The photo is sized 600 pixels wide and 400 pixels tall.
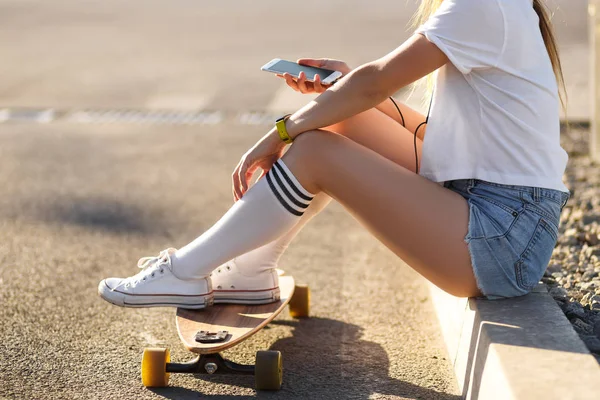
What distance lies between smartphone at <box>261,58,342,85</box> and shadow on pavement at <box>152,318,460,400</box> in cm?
98

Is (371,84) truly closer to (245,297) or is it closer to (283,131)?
(283,131)

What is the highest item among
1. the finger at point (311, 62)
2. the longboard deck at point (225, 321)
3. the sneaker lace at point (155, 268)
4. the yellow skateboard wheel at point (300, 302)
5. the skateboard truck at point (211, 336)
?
the finger at point (311, 62)

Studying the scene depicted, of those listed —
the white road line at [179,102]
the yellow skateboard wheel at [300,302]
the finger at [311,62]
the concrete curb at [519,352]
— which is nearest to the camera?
the concrete curb at [519,352]

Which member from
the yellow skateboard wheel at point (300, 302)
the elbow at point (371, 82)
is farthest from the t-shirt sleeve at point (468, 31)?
the yellow skateboard wheel at point (300, 302)

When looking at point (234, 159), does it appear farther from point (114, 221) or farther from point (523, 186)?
point (523, 186)

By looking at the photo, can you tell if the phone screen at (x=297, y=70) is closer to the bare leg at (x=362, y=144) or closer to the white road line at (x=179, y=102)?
the bare leg at (x=362, y=144)

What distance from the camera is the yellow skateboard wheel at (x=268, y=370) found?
9.96 ft

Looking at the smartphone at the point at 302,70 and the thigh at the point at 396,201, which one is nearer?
the thigh at the point at 396,201

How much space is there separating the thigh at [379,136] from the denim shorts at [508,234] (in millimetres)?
363

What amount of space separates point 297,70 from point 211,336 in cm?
99

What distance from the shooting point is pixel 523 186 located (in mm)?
3012

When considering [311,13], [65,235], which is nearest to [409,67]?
[65,235]

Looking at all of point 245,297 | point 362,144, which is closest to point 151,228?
point 245,297

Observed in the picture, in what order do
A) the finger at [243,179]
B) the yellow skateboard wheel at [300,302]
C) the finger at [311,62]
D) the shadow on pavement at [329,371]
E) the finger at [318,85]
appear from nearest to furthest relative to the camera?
the shadow on pavement at [329,371] → the finger at [243,179] → the finger at [318,85] → the finger at [311,62] → the yellow skateboard wheel at [300,302]
